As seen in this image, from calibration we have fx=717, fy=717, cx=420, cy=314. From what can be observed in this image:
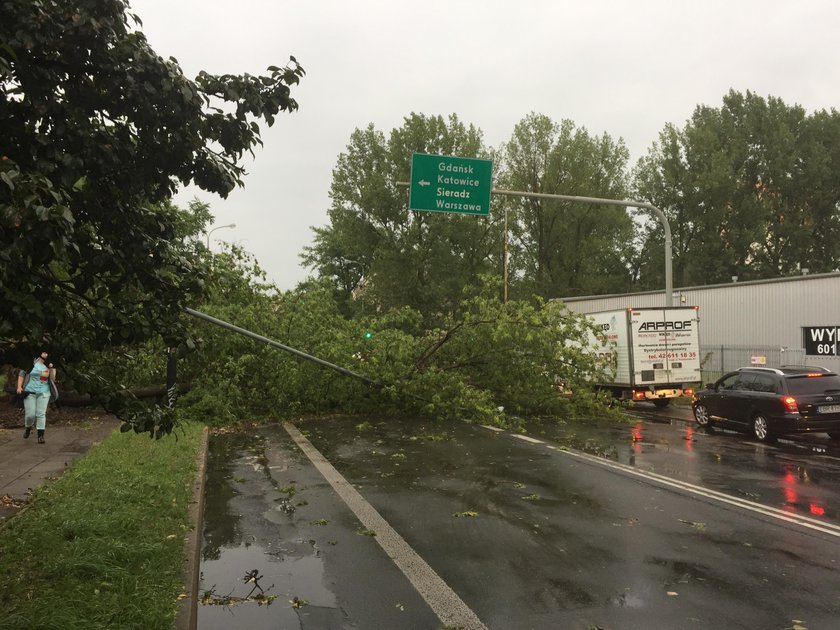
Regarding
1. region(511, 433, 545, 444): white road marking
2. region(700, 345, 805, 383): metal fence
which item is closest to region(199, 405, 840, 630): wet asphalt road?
region(511, 433, 545, 444): white road marking

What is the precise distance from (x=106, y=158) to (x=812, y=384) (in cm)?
1411

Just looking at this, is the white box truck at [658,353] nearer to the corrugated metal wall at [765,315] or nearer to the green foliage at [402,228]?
the corrugated metal wall at [765,315]

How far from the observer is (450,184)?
18812mm

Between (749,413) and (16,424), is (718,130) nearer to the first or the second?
(749,413)

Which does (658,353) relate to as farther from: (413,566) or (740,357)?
(413,566)

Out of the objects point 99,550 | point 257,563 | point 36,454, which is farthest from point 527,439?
point 99,550

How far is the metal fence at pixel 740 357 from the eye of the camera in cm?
2545

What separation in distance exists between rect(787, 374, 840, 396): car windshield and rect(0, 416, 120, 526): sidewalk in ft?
42.5

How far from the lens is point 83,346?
4273mm

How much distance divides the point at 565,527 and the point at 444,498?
1762 millimetres

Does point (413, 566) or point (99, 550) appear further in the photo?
point (413, 566)

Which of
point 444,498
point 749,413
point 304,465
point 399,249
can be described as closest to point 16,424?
point 304,465

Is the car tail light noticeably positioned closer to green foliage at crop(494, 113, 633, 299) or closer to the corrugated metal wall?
the corrugated metal wall

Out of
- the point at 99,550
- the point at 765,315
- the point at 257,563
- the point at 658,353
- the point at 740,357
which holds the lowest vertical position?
the point at 257,563
